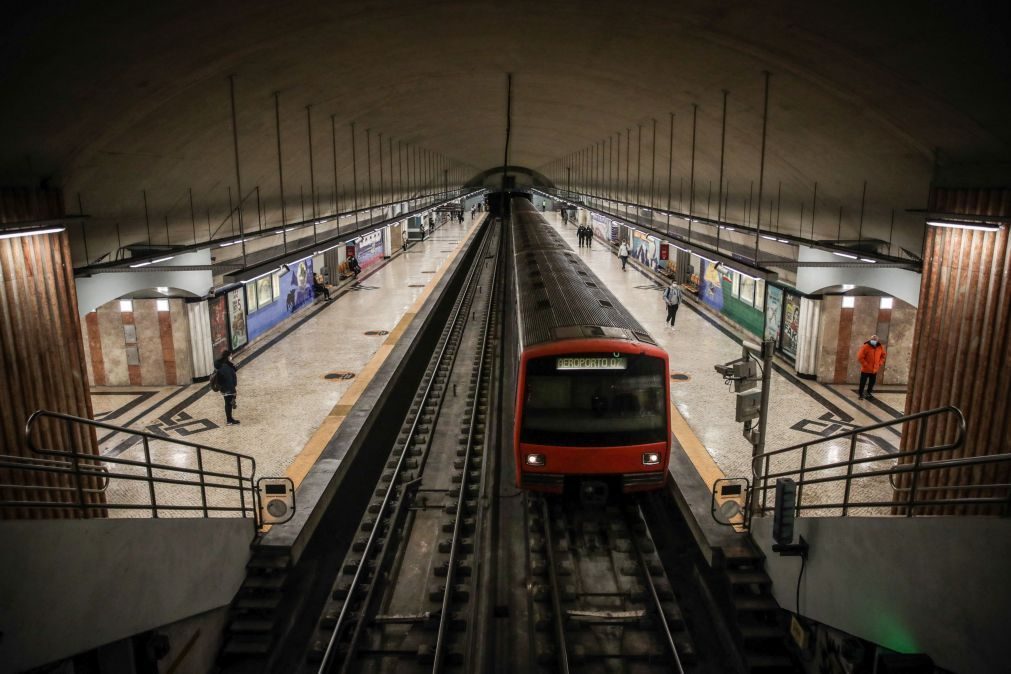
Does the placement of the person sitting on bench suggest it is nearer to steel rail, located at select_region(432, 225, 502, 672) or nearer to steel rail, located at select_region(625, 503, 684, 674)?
steel rail, located at select_region(432, 225, 502, 672)

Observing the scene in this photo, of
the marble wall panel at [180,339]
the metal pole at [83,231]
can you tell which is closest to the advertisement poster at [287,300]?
the marble wall panel at [180,339]

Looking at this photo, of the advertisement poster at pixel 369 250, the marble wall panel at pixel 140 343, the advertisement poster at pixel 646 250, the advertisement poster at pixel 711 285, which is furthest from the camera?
the advertisement poster at pixel 646 250

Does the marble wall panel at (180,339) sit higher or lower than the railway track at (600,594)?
higher

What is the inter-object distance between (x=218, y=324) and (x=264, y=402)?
109 inches

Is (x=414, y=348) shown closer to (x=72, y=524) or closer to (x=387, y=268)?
(x=72, y=524)

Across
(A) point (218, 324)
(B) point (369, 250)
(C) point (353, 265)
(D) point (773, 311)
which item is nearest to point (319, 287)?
(C) point (353, 265)

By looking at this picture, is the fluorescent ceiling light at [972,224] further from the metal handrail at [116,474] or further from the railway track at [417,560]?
the metal handrail at [116,474]

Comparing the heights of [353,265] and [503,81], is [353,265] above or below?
below

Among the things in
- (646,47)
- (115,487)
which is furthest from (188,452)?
(646,47)

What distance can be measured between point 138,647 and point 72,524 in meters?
Answer: 1.72

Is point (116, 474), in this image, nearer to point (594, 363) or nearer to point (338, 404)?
point (594, 363)

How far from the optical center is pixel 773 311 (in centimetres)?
1339

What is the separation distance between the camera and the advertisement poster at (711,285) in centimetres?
1720

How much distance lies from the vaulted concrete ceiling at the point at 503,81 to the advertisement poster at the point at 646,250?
13293mm
